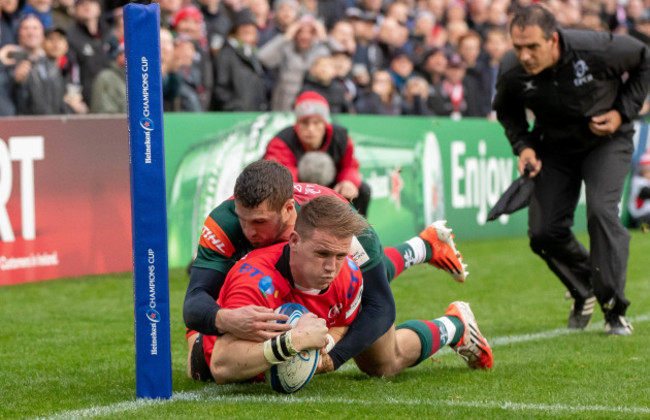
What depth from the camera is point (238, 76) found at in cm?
1288

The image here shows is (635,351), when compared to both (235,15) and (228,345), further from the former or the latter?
(235,15)

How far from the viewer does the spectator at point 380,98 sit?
15.1 meters

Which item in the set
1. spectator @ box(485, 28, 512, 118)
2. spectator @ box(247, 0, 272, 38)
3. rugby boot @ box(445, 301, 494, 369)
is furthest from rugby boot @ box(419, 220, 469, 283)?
spectator @ box(485, 28, 512, 118)

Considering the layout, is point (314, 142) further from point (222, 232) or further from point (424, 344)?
point (222, 232)

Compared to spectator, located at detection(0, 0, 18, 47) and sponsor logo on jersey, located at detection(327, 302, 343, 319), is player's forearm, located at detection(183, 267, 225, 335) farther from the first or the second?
spectator, located at detection(0, 0, 18, 47)

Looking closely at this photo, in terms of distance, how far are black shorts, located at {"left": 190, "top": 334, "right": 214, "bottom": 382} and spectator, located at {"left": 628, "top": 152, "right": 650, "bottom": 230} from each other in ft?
40.6

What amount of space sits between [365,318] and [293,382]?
54cm

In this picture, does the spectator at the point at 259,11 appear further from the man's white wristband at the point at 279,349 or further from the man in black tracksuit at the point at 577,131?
the man's white wristband at the point at 279,349

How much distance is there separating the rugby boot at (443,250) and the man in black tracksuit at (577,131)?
0.84m

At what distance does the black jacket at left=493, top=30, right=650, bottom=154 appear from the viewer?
7.39 m

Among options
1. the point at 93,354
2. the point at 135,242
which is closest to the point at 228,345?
the point at 135,242

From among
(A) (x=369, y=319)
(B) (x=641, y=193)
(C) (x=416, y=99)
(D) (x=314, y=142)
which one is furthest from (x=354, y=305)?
(B) (x=641, y=193)

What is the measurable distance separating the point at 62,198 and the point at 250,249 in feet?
16.7

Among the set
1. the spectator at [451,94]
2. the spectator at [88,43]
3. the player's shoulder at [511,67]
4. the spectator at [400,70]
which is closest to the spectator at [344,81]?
the spectator at [400,70]
